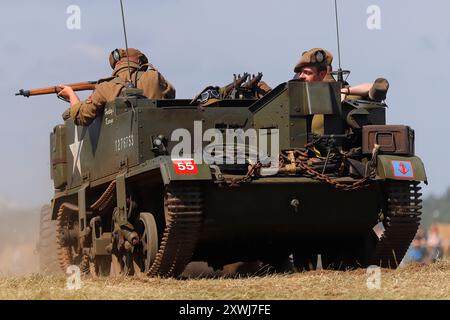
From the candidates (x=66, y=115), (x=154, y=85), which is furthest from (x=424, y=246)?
(x=154, y=85)

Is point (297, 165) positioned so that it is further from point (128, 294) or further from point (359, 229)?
point (128, 294)

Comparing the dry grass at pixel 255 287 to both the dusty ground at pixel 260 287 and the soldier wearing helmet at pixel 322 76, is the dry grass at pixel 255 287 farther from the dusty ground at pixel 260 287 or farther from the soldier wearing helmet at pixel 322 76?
→ the soldier wearing helmet at pixel 322 76

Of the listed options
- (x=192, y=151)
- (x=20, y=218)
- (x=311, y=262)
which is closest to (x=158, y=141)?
(x=192, y=151)

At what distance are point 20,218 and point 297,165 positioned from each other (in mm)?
15719

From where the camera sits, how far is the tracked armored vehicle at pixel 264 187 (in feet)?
45.4

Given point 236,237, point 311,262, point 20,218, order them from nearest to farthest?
point 236,237 → point 311,262 → point 20,218

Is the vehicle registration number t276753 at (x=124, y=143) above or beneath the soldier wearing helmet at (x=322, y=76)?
beneath

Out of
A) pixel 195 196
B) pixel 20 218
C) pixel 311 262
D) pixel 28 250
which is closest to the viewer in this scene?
pixel 195 196

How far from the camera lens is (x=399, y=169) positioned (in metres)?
13.9

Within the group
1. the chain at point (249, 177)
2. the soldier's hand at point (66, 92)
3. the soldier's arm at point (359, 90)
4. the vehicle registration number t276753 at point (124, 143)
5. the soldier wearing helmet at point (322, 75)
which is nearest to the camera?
the chain at point (249, 177)

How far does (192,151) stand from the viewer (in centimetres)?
1470

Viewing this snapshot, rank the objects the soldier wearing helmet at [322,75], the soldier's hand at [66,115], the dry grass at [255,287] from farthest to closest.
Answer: the soldier's hand at [66,115], the soldier wearing helmet at [322,75], the dry grass at [255,287]

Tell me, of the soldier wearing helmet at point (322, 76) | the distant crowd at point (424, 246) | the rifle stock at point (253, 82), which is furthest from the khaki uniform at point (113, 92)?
the distant crowd at point (424, 246)

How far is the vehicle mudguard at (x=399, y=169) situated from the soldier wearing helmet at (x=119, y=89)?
3119 mm
